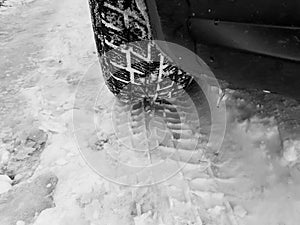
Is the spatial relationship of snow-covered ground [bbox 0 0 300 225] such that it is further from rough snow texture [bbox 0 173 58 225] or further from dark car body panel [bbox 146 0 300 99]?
dark car body panel [bbox 146 0 300 99]

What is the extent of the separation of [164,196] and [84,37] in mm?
1815

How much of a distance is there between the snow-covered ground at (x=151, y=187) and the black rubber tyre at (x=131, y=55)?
0.29 metres

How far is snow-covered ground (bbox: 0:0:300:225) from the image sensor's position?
1.46m

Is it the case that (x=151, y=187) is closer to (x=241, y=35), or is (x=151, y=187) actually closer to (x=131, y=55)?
(x=131, y=55)

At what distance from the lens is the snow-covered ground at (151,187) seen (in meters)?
1.46

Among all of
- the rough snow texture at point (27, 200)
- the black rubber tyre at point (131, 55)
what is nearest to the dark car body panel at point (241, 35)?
the black rubber tyre at point (131, 55)

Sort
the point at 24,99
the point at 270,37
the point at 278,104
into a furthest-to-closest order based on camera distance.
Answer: the point at 24,99 → the point at 278,104 → the point at 270,37

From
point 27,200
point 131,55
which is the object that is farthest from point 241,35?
point 27,200

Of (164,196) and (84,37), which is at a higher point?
(84,37)

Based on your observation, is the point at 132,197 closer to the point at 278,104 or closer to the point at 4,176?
the point at 4,176

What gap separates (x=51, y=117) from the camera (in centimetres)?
205

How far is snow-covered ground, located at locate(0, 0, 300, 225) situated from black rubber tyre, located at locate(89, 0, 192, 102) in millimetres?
288

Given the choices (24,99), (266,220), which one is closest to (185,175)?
(266,220)

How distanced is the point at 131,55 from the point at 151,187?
63cm
